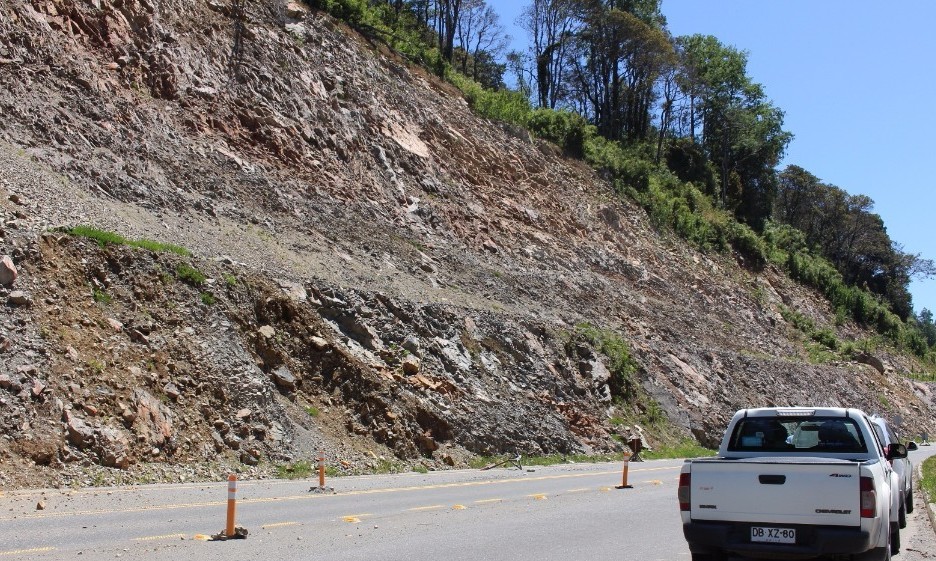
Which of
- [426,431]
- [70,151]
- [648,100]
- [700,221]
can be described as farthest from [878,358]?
[70,151]

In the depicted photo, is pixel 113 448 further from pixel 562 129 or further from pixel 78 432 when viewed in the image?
pixel 562 129

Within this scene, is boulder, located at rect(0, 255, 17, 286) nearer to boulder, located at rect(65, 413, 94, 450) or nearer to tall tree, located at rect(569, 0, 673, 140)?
boulder, located at rect(65, 413, 94, 450)

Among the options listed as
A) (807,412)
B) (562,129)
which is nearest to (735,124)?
(562,129)

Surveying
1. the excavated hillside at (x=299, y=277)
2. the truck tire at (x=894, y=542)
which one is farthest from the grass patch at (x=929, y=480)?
the excavated hillside at (x=299, y=277)

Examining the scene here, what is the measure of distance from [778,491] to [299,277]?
16.3 m

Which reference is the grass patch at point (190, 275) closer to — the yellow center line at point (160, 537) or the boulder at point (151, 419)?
the boulder at point (151, 419)

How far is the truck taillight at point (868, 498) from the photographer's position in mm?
7662

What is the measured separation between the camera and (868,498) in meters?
7.68

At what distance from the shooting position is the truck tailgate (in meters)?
7.75

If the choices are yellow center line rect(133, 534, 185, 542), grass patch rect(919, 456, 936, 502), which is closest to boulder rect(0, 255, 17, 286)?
yellow center line rect(133, 534, 185, 542)

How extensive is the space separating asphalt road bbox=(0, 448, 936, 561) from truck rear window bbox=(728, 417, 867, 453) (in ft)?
4.69

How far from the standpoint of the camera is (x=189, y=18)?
99.0ft

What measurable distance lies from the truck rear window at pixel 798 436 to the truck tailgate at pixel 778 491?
64.5 inches

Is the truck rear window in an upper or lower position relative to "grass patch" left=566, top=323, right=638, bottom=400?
lower
